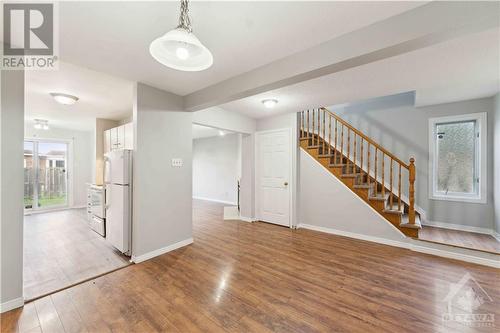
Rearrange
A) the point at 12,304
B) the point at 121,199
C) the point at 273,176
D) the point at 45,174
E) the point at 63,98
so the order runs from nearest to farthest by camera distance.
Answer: the point at 12,304
the point at 121,199
the point at 63,98
the point at 273,176
the point at 45,174

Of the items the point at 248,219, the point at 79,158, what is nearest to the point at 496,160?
the point at 248,219

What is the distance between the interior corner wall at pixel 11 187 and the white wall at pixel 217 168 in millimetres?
5279

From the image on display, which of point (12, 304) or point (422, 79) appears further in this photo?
point (422, 79)

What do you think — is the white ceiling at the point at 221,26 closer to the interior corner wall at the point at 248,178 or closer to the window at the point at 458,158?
the interior corner wall at the point at 248,178

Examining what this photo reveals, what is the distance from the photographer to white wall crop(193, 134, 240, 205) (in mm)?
7107

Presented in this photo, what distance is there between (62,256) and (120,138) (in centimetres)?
220

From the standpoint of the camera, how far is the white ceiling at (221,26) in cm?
149

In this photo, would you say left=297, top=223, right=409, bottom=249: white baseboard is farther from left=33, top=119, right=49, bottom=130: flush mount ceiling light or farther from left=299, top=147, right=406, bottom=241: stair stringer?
left=33, top=119, right=49, bottom=130: flush mount ceiling light

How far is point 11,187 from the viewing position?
6.10 feet

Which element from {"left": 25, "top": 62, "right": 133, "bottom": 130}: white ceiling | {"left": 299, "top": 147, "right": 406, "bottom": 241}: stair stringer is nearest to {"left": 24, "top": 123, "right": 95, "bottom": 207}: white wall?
{"left": 25, "top": 62, "right": 133, "bottom": 130}: white ceiling

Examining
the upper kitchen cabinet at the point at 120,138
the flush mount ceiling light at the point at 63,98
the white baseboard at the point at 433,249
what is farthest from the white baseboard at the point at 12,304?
the white baseboard at the point at 433,249

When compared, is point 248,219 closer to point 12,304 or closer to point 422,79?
point 12,304

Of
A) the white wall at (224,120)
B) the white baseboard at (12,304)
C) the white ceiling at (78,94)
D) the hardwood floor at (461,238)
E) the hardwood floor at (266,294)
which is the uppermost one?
the white ceiling at (78,94)

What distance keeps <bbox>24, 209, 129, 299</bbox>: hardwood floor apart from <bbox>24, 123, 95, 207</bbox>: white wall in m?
2.12
